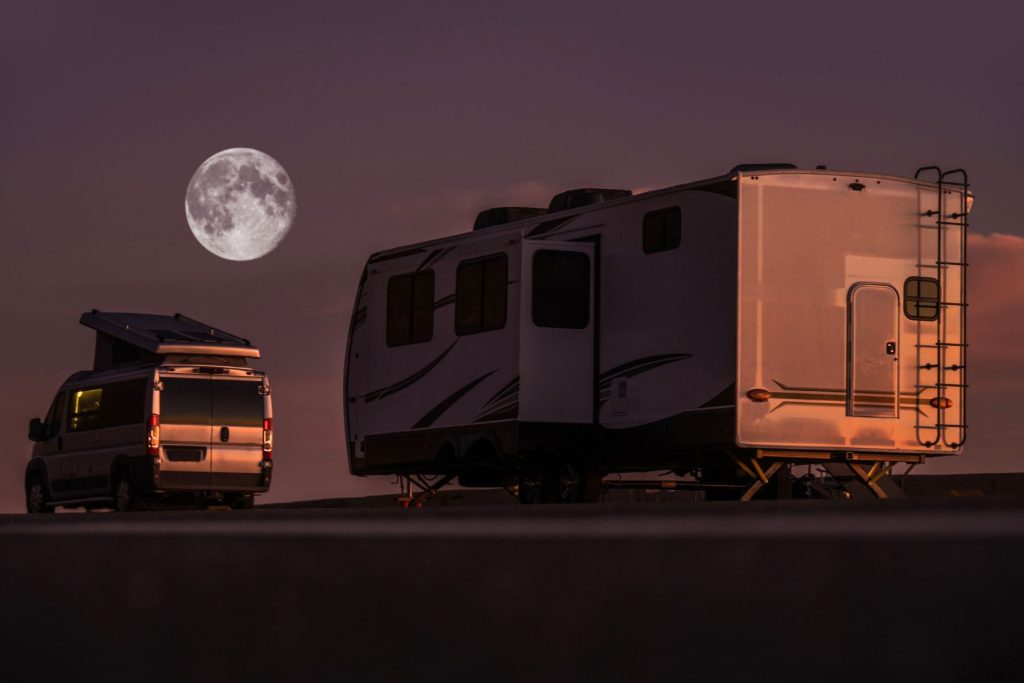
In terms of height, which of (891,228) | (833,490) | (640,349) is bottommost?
(833,490)

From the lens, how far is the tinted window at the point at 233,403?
25.8 metres

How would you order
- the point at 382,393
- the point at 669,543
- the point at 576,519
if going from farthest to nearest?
the point at 382,393
the point at 576,519
the point at 669,543

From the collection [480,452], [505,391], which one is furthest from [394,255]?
[505,391]

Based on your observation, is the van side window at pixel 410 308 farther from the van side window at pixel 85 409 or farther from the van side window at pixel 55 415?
the van side window at pixel 55 415

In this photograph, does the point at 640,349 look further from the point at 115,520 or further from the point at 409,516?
the point at 409,516

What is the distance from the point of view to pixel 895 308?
657 inches

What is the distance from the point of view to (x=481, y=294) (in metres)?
18.2

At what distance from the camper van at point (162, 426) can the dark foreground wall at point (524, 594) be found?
2019cm

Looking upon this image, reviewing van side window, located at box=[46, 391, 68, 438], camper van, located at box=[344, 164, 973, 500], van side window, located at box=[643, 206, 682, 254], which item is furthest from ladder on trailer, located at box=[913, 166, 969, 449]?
van side window, located at box=[46, 391, 68, 438]

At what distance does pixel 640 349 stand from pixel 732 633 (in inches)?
567

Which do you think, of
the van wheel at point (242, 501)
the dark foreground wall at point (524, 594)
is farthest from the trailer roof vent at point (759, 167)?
the van wheel at point (242, 501)

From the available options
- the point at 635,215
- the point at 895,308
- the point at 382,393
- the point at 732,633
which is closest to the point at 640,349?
the point at 635,215

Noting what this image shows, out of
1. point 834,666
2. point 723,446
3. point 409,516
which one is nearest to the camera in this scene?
point 834,666

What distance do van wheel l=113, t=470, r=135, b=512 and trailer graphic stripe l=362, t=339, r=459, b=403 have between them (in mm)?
6337
